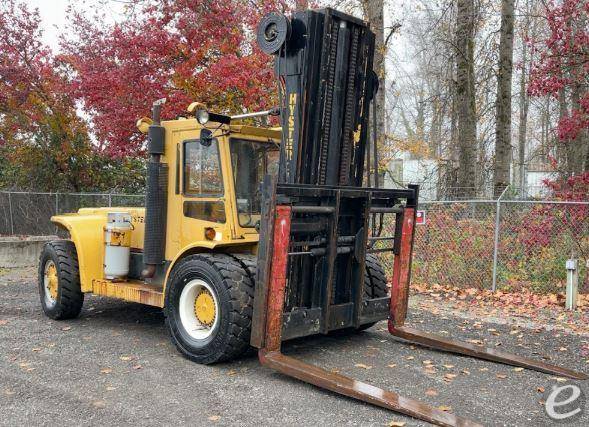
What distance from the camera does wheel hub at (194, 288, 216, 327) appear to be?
5859 millimetres

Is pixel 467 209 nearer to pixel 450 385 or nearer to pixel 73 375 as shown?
pixel 450 385

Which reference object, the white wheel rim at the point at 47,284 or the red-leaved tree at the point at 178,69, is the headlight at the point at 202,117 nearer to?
the white wheel rim at the point at 47,284

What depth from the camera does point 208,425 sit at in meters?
4.32

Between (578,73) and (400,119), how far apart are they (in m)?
39.2

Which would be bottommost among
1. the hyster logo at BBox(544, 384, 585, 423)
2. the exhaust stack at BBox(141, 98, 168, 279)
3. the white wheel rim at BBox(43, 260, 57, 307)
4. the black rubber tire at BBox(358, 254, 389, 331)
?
the hyster logo at BBox(544, 384, 585, 423)

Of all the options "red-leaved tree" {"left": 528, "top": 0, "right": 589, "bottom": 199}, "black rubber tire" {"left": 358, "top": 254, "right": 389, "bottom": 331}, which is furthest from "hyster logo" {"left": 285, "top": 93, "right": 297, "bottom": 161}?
"red-leaved tree" {"left": 528, "top": 0, "right": 589, "bottom": 199}

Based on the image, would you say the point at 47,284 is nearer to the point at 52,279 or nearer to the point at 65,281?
the point at 52,279

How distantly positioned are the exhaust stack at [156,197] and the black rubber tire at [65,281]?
1.39m

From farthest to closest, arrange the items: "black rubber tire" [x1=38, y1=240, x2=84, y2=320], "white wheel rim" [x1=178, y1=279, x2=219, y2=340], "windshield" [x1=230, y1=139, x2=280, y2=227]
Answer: "black rubber tire" [x1=38, y1=240, x2=84, y2=320]
"windshield" [x1=230, y1=139, x2=280, y2=227]
"white wheel rim" [x1=178, y1=279, x2=219, y2=340]

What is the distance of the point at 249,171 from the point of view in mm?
6277

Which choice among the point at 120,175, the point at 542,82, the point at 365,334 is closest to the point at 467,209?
the point at 542,82

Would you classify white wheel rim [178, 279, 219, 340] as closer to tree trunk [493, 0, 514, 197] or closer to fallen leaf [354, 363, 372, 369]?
fallen leaf [354, 363, 372, 369]

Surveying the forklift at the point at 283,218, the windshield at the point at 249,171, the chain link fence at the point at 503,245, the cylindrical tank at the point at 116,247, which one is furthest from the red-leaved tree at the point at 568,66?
the cylindrical tank at the point at 116,247

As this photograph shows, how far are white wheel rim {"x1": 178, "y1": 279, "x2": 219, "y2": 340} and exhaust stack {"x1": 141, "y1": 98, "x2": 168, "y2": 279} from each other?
0.88m
